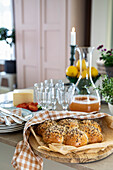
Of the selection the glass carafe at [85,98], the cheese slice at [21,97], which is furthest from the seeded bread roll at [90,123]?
the cheese slice at [21,97]

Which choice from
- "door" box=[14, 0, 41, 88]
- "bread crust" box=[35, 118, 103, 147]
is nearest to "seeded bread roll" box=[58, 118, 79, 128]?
"bread crust" box=[35, 118, 103, 147]

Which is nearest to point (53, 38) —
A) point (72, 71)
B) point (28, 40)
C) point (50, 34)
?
point (50, 34)

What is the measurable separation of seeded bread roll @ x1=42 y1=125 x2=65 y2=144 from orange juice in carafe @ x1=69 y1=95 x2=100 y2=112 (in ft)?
1.06

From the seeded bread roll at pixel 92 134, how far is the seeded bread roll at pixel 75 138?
0.02 meters

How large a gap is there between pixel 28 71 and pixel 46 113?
3.29 m

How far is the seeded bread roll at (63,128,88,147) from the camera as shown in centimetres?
86

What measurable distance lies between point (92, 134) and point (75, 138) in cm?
8

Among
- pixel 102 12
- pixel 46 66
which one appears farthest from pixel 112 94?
pixel 46 66

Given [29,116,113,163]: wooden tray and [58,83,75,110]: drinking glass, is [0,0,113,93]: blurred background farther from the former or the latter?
[29,116,113,163]: wooden tray

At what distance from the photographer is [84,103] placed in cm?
123

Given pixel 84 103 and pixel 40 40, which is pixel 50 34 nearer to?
pixel 40 40

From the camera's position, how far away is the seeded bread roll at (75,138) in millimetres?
856

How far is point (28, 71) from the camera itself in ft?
14.0

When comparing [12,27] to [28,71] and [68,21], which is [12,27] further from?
[68,21]
